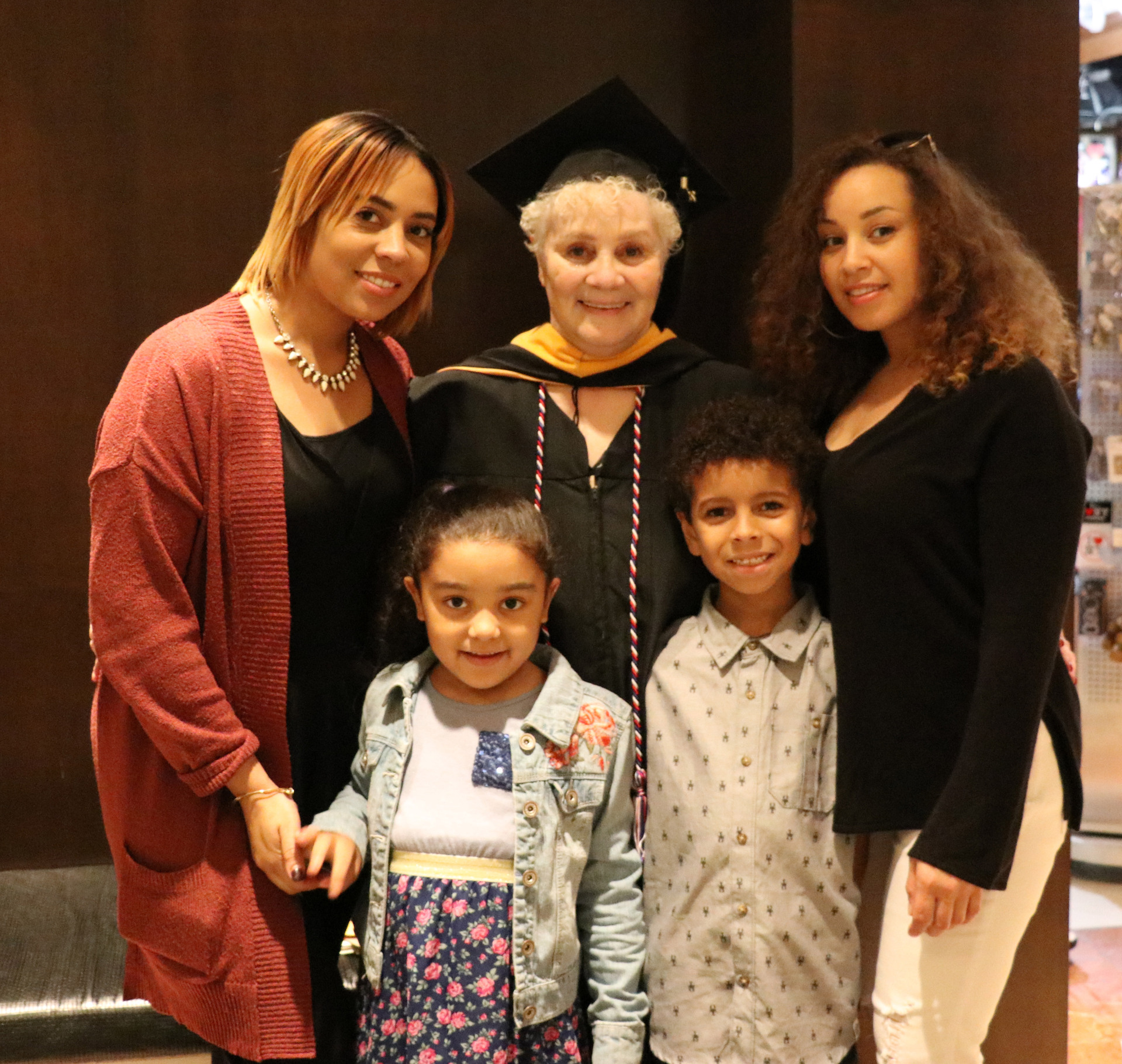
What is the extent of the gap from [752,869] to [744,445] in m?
0.71

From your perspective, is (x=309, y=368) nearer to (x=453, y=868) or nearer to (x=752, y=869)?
(x=453, y=868)

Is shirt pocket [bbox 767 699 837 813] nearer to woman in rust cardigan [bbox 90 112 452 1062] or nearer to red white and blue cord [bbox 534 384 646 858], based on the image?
red white and blue cord [bbox 534 384 646 858]

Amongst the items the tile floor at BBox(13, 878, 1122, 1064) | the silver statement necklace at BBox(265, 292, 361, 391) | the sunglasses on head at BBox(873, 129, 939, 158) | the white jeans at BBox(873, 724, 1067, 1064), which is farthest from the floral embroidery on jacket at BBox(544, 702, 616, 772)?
the tile floor at BBox(13, 878, 1122, 1064)

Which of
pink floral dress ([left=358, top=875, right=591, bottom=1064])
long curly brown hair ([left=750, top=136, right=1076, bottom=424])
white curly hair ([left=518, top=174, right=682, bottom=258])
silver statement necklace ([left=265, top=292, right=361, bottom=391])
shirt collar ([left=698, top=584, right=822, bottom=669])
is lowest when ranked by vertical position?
pink floral dress ([left=358, top=875, right=591, bottom=1064])

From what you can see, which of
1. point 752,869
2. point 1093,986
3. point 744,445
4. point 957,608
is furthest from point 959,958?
point 1093,986

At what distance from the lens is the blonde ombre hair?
1.90 metres

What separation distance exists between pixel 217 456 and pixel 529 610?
1.81 ft

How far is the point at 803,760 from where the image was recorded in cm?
194

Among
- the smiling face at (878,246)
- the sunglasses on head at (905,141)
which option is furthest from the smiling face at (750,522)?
the sunglasses on head at (905,141)

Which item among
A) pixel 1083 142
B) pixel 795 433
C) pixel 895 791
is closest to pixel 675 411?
pixel 795 433

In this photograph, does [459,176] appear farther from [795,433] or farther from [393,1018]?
[393,1018]

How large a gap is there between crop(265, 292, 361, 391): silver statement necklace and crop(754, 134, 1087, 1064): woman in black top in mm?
860

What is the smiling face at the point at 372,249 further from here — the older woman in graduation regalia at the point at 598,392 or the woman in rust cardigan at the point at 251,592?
the older woman in graduation regalia at the point at 598,392

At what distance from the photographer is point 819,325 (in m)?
2.20
